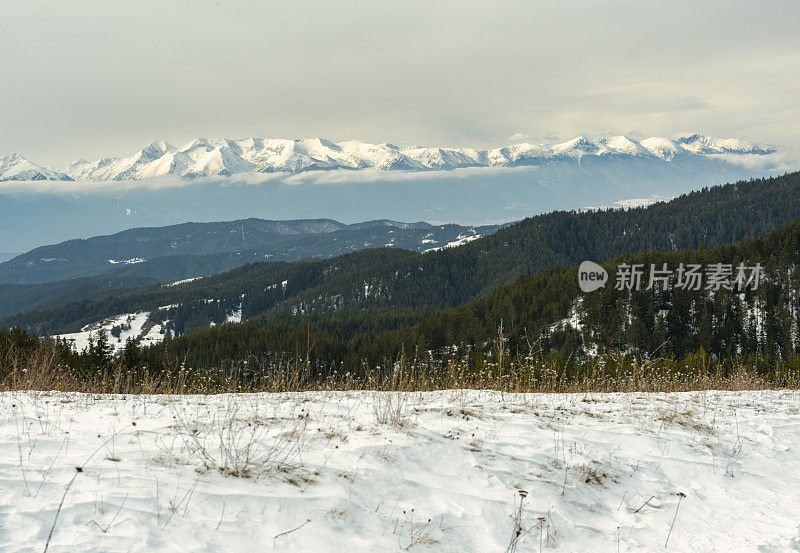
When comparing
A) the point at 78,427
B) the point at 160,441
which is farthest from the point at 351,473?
the point at 78,427

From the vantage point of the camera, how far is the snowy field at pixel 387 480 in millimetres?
4074

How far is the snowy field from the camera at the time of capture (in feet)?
13.4

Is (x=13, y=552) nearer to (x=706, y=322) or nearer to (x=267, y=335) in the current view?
(x=706, y=322)

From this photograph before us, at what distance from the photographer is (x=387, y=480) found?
208 inches

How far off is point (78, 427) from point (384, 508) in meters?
4.87

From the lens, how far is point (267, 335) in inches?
4518
